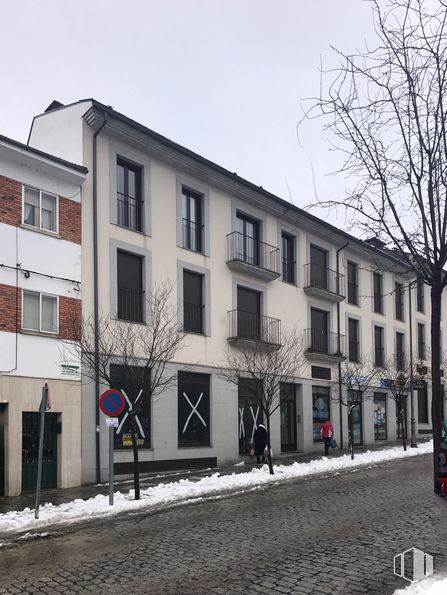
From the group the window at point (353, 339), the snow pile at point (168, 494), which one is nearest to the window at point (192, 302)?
the snow pile at point (168, 494)

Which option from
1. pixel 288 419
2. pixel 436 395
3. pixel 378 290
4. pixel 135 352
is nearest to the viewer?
pixel 436 395

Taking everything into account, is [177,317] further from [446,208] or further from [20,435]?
[446,208]

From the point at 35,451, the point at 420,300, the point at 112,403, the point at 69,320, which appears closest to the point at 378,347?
the point at 420,300

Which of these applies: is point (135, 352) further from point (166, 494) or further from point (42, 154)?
point (42, 154)

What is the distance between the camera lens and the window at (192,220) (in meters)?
20.7

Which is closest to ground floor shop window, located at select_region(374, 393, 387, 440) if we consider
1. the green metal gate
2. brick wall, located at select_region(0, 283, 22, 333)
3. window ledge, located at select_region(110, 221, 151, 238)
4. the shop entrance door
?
the shop entrance door

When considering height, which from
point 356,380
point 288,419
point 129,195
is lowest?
point 288,419

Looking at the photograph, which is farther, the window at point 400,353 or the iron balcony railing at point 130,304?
the window at point 400,353

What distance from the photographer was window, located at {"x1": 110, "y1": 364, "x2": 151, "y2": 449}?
45.9ft

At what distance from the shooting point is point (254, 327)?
23.0 m

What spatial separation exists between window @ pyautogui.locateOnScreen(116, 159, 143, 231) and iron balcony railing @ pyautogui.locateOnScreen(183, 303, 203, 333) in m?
3.07

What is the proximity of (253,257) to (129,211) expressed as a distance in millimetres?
6258

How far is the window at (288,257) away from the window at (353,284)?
5.14 m

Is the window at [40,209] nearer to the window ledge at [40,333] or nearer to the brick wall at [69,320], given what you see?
the brick wall at [69,320]
